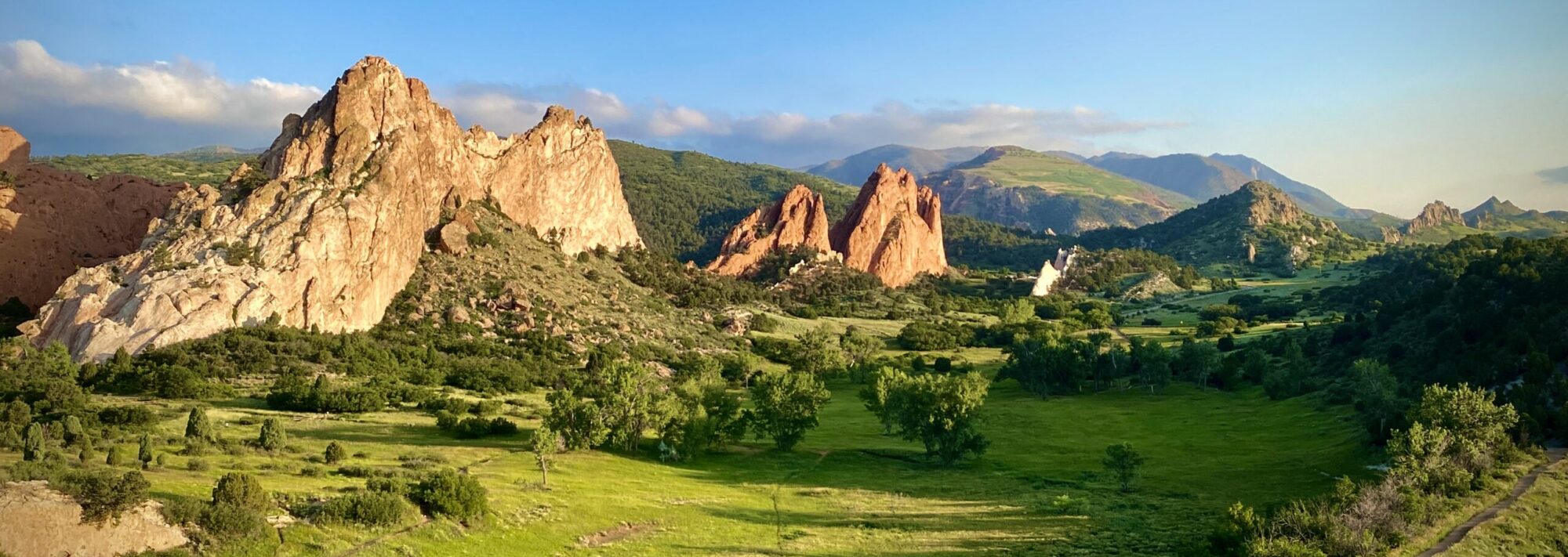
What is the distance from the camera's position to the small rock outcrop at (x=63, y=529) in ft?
108

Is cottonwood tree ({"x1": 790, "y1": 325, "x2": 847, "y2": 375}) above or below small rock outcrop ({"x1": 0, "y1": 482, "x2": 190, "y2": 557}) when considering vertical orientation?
below

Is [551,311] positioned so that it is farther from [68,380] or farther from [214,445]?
[214,445]

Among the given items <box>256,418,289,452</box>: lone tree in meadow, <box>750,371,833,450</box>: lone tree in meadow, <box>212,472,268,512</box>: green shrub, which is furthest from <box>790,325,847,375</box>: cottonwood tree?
<box>212,472,268,512</box>: green shrub

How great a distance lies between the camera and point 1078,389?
117 m

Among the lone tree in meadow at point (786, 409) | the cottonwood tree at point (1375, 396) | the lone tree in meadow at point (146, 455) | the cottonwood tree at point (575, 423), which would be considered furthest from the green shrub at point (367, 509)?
the cottonwood tree at point (1375, 396)

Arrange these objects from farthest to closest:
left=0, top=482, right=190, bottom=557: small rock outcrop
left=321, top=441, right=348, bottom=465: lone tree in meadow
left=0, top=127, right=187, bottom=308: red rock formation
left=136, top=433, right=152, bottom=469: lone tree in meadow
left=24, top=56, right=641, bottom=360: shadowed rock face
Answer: left=0, top=127, right=187, bottom=308: red rock formation → left=24, top=56, right=641, bottom=360: shadowed rock face → left=321, top=441, right=348, bottom=465: lone tree in meadow → left=136, top=433, right=152, bottom=469: lone tree in meadow → left=0, top=482, right=190, bottom=557: small rock outcrop

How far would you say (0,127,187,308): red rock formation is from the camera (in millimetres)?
104750

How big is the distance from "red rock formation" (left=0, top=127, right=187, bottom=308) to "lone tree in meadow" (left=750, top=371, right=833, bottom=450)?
84640 mm

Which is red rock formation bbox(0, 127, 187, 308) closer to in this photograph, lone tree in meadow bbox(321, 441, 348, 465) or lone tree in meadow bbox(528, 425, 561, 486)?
lone tree in meadow bbox(321, 441, 348, 465)

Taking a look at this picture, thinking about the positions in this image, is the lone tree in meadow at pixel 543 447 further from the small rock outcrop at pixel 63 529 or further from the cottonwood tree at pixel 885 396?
the cottonwood tree at pixel 885 396

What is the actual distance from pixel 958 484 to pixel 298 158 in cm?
9760

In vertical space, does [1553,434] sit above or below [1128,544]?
above

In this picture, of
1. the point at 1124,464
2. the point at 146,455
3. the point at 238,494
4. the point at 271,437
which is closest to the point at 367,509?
the point at 238,494

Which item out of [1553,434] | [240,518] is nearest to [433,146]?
[240,518]
